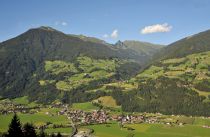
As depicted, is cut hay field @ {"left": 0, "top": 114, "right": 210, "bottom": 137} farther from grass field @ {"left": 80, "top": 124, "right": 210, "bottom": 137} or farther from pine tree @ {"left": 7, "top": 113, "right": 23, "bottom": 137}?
pine tree @ {"left": 7, "top": 113, "right": 23, "bottom": 137}

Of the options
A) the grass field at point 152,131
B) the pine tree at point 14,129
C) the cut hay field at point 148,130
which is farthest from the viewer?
the cut hay field at point 148,130

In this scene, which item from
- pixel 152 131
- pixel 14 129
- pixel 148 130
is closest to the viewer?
pixel 14 129

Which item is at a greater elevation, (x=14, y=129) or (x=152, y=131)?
(x=14, y=129)

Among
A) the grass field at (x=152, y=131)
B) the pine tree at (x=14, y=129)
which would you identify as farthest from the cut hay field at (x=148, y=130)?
the pine tree at (x=14, y=129)

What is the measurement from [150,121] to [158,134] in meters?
39.8

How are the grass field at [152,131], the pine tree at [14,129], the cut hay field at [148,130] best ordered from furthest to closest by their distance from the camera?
the cut hay field at [148,130], the grass field at [152,131], the pine tree at [14,129]

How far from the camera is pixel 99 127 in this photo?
178m

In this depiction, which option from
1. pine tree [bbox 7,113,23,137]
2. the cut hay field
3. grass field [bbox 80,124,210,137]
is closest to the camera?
pine tree [bbox 7,113,23,137]

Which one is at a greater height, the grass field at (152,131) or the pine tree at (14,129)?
the pine tree at (14,129)

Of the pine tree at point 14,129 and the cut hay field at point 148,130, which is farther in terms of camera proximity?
the cut hay field at point 148,130

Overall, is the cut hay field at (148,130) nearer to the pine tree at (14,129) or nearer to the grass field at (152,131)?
the grass field at (152,131)

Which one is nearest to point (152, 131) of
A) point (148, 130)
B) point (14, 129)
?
point (148, 130)

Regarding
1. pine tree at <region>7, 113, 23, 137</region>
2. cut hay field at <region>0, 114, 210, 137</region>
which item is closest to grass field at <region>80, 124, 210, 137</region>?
cut hay field at <region>0, 114, 210, 137</region>

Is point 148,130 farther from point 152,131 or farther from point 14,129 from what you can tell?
point 14,129
